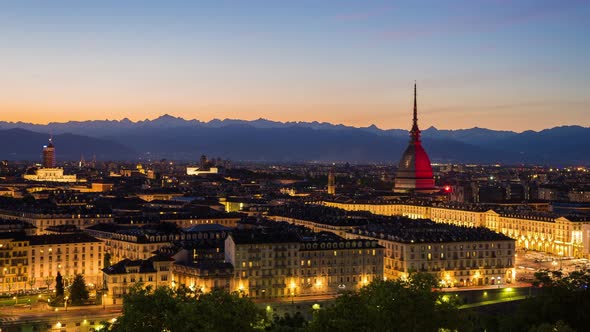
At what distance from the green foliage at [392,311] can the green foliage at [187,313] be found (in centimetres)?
335

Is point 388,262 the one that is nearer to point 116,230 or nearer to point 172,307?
point 116,230

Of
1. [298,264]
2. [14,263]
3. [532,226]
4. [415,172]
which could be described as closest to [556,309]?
[298,264]

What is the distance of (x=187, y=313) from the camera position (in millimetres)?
51000

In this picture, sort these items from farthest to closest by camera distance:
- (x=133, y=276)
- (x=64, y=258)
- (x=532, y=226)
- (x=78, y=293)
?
(x=532, y=226) → (x=64, y=258) → (x=133, y=276) → (x=78, y=293)

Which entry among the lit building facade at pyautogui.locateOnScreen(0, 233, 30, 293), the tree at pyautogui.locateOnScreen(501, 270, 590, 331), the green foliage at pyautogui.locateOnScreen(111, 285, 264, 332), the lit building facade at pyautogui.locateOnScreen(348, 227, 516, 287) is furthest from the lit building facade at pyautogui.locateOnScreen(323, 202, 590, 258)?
the green foliage at pyautogui.locateOnScreen(111, 285, 264, 332)

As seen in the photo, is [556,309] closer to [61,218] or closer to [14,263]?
[14,263]

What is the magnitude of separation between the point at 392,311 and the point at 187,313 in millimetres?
10511

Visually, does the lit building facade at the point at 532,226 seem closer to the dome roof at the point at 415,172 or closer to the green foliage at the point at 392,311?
the dome roof at the point at 415,172

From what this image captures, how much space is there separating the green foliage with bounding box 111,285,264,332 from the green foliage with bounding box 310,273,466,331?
3346 mm

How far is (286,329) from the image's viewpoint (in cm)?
5612

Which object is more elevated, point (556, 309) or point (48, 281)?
point (556, 309)

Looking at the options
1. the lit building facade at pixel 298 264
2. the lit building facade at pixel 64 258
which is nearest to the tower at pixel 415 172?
the lit building facade at pixel 64 258

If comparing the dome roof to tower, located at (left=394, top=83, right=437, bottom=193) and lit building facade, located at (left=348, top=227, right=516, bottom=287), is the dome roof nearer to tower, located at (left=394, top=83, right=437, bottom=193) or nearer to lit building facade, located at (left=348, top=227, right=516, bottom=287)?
tower, located at (left=394, top=83, right=437, bottom=193)

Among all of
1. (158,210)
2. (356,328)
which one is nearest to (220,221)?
(158,210)
